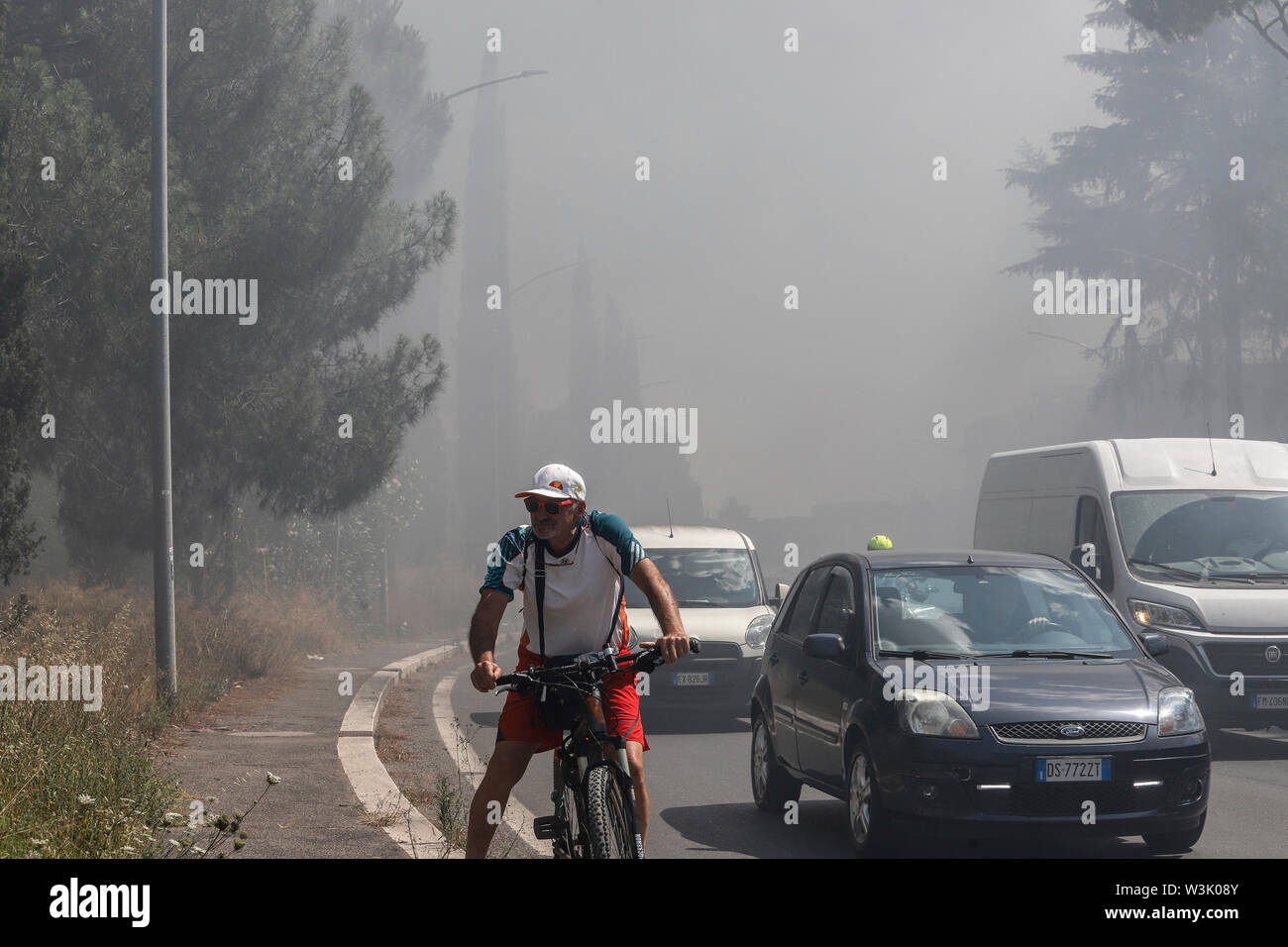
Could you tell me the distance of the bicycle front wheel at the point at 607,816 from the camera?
18.1 feet

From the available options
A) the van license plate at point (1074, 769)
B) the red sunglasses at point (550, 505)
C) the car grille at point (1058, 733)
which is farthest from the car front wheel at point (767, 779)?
the red sunglasses at point (550, 505)

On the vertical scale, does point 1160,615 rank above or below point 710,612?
above

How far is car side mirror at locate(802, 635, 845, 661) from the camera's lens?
855 cm

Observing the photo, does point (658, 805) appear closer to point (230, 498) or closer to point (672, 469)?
point (230, 498)

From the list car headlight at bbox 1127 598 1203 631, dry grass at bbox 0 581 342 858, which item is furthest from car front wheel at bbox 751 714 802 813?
car headlight at bbox 1127 598 1203 631

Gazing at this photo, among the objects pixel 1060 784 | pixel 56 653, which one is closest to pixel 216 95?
pixel 56 653

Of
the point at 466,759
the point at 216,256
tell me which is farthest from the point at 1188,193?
the point at 466,759

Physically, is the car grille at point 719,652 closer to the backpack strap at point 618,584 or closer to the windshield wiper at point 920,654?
the windshield wiper at point 920,654

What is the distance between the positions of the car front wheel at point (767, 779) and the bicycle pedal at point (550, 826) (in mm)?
3870

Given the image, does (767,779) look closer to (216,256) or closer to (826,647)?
(826,647)

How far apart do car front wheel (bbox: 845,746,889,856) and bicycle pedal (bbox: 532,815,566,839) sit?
95.4 inches

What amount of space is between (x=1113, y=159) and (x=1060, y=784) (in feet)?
124

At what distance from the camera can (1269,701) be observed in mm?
12766

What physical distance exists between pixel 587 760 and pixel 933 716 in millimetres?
2542
